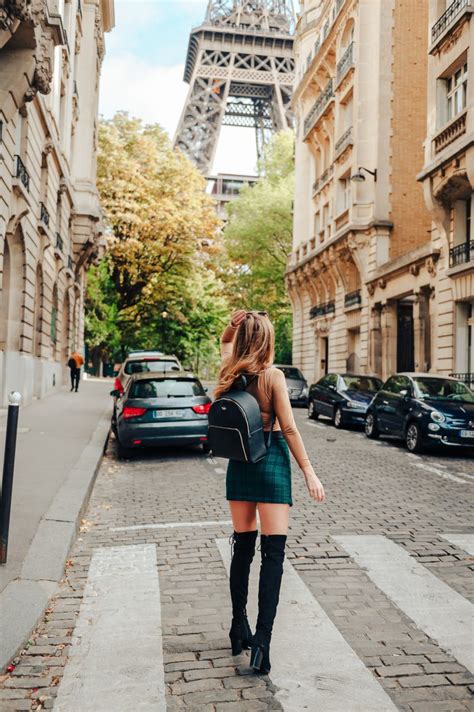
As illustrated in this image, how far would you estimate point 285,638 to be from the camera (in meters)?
3.71

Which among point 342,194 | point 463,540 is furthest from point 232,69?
point 463,540

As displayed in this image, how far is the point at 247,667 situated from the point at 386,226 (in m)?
27.5

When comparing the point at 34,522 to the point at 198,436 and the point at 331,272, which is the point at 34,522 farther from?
the point at 331,272

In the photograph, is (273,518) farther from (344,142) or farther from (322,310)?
(322,310)

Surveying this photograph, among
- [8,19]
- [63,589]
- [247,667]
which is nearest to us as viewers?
[247,667]

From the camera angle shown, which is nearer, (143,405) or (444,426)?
(143,405)

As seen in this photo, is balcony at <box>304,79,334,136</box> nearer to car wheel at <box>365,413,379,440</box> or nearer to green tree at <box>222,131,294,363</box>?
green tree at <box>222,131,294,363</box>

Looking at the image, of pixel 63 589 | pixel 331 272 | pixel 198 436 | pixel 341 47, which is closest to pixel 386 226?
pixel 331 272

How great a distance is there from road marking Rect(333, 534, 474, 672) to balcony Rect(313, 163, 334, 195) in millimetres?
32121

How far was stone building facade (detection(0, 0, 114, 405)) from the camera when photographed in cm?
1287

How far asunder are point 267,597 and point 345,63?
3360cm

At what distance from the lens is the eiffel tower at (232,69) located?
69.3m

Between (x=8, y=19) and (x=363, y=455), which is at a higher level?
(x=8, y=19)

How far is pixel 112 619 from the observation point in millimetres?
4043
